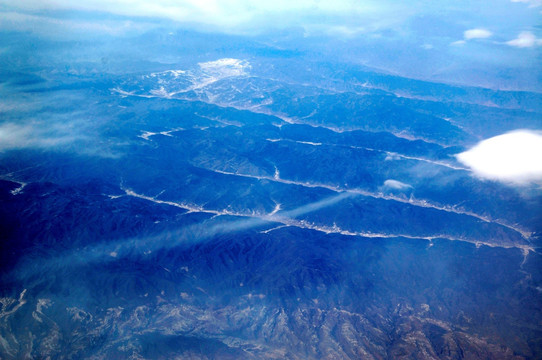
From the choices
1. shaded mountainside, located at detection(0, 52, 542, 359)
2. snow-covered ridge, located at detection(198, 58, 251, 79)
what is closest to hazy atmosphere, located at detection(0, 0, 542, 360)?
shaded mountainside, located at detection(0, 52, 542, 359)

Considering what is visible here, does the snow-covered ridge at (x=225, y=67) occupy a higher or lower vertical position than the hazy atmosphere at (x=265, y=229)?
higher

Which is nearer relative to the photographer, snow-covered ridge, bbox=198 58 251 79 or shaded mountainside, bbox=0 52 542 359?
shaded mountainside, bbox=0 52 542 359

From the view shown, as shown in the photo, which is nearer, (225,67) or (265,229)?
(265,229)

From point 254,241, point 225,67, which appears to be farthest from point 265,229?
point 225,67

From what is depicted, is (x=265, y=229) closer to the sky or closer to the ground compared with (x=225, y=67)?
closer to the ground

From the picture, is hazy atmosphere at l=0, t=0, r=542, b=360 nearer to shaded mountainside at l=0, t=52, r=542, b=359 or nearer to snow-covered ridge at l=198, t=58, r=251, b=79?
shaded mountainside at l=0, t=52, r=542, b=359

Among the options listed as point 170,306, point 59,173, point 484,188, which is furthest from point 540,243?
point 59,173

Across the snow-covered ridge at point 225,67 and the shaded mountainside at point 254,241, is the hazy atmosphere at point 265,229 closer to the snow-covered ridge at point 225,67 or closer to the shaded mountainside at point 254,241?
the shaded mountainside at point 254,241

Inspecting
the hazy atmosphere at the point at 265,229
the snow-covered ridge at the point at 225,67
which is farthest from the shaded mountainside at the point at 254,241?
the snow-covered ridge at the point at 225,67

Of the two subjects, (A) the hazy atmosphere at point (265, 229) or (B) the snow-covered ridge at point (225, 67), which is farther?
(B) the snow-covered ridge at point (225, 67)

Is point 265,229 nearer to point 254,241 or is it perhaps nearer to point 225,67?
point 254,241

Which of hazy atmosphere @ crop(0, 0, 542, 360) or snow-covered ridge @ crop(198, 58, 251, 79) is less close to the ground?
snow-covered ridge @ crop(198, 58, 251, 79)
